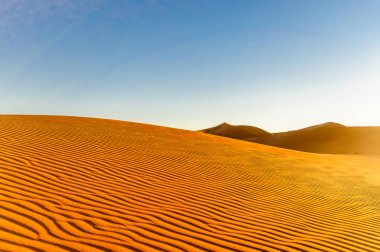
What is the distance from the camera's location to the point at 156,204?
17.6 ft

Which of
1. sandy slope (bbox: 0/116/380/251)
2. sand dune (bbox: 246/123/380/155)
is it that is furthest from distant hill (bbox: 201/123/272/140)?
sandy slope (bbox: 0/116/380/251)

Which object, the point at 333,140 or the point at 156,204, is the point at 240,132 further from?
the point at 156,204

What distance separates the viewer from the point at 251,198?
6.95 metres

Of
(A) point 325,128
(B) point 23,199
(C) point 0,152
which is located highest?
(A) point 325,128

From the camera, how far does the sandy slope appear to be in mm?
3947

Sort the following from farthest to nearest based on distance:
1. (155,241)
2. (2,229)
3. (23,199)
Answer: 1. (23,199)
2. (155,241)
3. (2,229)

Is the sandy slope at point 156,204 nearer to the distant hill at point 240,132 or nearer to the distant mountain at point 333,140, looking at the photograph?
the distant mountain at point 333,140

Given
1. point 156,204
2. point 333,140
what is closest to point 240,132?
point 333,140

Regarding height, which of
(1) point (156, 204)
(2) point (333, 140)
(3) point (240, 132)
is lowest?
(1) point (156, 204)

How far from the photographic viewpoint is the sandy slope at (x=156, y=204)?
3.95m

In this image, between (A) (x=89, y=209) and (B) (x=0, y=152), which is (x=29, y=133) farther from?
(A) (x=89, y=209)

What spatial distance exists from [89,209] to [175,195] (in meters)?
1.84

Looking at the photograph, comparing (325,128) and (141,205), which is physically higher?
(325,128)

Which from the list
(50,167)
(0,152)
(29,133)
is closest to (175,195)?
(50,167)
